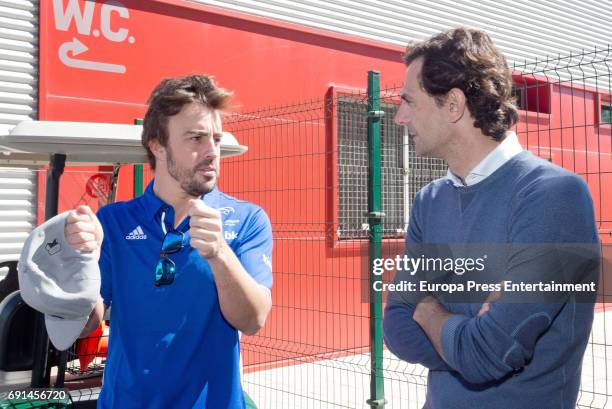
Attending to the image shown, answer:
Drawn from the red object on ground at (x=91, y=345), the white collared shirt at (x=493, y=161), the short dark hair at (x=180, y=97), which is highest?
the short dark hair at (x=180, y=97)

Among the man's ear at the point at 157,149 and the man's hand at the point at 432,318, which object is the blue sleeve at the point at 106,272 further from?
the man's hand at the point at 432,318

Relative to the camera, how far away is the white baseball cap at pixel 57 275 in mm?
2145

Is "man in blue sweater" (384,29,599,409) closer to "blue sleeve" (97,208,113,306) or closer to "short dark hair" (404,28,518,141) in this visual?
"short dark hair" (404,28,518,141)

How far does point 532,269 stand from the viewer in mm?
1913

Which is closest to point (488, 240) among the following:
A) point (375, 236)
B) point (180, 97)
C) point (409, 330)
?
point (409, 330)

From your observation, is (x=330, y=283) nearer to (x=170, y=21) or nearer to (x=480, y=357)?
(x=170, y=21)

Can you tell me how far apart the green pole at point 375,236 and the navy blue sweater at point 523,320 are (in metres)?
3.19

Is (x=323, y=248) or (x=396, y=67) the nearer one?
(x=323, y=248)

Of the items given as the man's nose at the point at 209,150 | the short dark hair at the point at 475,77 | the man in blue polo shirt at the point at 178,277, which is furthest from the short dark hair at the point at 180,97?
the short dark hair at the point at 475,77

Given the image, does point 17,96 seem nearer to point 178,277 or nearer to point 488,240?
point 178,277

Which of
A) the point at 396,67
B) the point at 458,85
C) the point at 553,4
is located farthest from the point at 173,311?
the point at 553,4

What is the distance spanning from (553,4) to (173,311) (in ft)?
43.4

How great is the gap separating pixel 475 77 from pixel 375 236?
3.16 meters

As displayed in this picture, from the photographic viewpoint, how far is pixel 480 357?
1.89m
